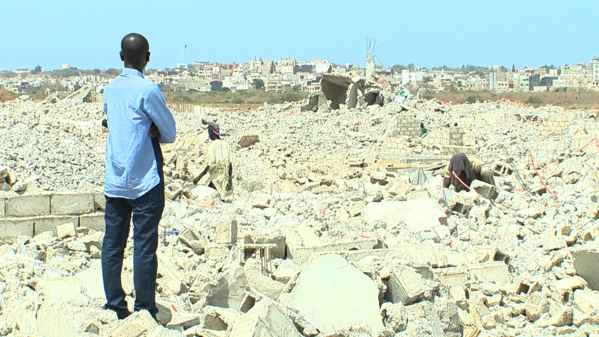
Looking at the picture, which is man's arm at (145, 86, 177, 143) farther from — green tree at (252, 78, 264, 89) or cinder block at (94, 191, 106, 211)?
green tree at (252, 78, 264, 89)

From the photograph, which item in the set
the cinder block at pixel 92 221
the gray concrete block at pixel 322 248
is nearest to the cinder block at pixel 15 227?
the cinder block at pixel 92 221

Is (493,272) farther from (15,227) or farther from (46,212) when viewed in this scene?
(15,227)

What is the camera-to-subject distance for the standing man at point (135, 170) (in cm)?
343

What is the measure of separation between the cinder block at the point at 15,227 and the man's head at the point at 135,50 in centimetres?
220

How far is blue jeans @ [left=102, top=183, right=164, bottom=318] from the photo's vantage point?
3451mm

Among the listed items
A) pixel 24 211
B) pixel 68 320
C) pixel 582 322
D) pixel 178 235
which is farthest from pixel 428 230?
pixel 68 320

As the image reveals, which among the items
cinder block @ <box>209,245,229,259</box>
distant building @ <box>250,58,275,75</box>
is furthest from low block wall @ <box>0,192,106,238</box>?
distant building @ <box>250,58,275,75</box>

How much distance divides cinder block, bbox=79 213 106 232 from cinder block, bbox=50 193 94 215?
0.05m

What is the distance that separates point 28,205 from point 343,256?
2.47 meters

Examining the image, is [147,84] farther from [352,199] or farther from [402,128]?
[402,128]

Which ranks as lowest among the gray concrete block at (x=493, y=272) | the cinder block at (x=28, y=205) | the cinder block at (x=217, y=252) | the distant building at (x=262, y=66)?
the gray concrete block at (x=493, y=272)

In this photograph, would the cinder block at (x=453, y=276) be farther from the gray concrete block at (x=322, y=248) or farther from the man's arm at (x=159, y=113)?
the man's arm at (x=159, y=113)

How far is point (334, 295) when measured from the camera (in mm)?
3887

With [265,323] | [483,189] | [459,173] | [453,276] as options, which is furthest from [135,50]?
[459,173]
